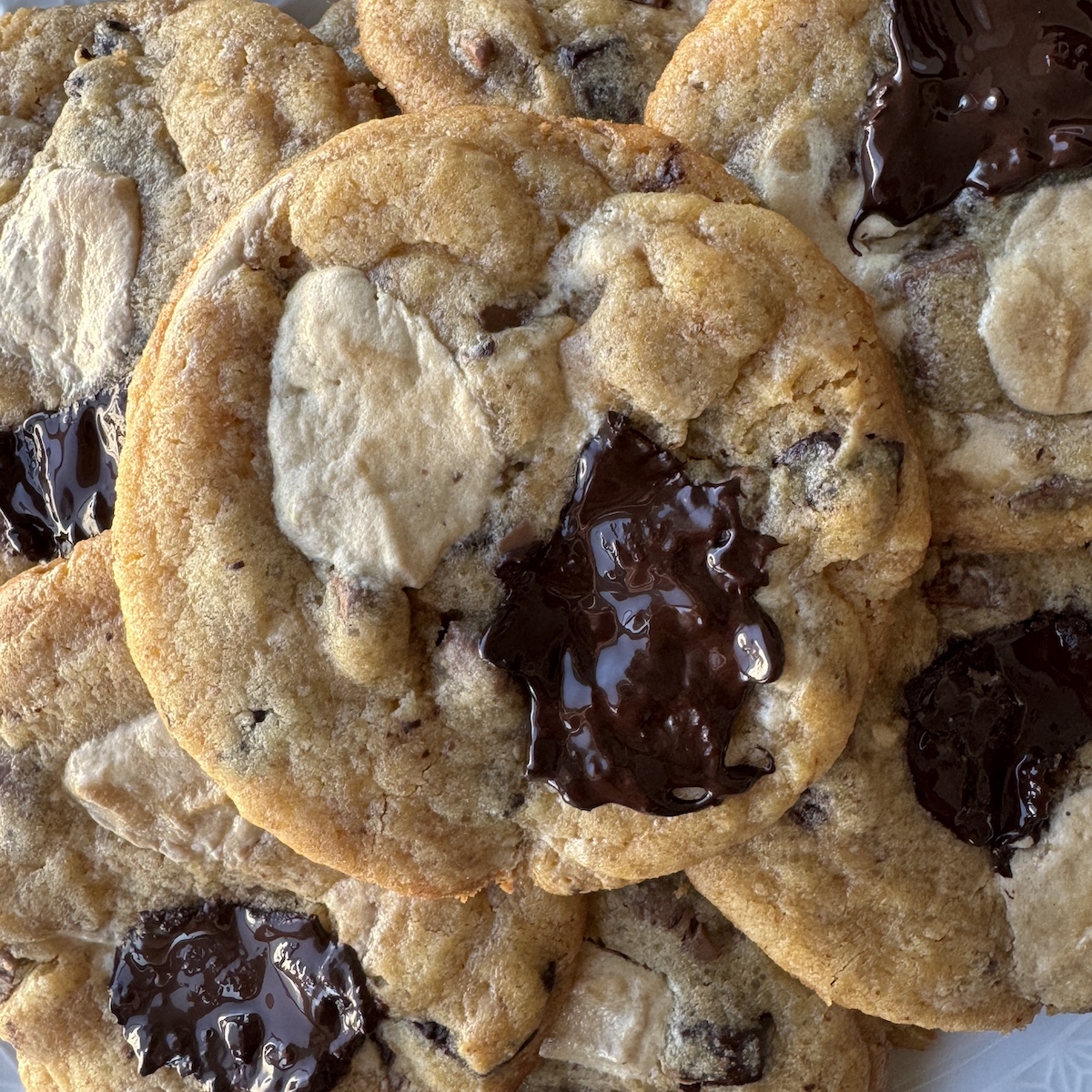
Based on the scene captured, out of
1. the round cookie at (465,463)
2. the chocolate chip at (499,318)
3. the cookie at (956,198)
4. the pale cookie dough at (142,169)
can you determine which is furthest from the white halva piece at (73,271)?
the cookie at (956,198)

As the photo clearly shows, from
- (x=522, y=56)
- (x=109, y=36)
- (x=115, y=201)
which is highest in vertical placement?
(x=109, y=36)

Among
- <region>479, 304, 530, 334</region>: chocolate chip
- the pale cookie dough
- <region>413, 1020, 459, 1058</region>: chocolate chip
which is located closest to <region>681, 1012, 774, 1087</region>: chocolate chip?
<region>413, 1020, 459, 1058</region>: chocolate chip

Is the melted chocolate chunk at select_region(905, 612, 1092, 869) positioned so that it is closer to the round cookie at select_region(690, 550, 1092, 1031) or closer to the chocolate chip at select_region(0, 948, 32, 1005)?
the round cookie at select_region(690, 550, 1092, 1031)

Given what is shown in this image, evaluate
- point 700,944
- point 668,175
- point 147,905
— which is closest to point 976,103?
point 668,175

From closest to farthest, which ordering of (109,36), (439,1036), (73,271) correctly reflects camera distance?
(439,1036), (73,271), (109,36)

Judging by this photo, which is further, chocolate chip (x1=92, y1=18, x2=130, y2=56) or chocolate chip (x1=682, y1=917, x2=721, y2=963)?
chocolate chip (x1=92, y1=18, x2=130, y2=56)

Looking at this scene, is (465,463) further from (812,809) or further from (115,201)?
(115,201)
